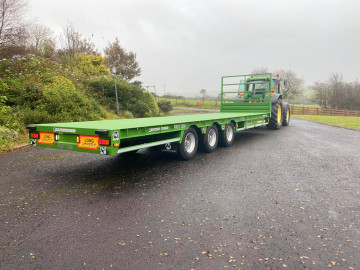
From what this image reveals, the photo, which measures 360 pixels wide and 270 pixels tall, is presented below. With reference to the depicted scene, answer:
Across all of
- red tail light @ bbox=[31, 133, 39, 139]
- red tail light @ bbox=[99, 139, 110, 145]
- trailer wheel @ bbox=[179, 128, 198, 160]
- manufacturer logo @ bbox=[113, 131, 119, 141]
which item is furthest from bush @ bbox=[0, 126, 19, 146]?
trailer wheel @ bbox=[179, 128, 198, 160]

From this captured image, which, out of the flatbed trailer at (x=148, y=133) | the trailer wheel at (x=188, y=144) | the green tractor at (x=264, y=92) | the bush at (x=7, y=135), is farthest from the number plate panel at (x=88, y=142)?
the green tractor at (x=264, y=92)

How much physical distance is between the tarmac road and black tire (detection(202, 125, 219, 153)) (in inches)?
36.8

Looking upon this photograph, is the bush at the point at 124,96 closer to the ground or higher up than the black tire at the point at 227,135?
higher up

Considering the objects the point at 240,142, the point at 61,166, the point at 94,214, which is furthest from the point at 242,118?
the point at 94,214

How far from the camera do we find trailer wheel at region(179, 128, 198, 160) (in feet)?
20.9

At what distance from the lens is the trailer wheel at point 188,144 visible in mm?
6379

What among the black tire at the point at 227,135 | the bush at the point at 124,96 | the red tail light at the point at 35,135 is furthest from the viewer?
the bush at the point at 124,96

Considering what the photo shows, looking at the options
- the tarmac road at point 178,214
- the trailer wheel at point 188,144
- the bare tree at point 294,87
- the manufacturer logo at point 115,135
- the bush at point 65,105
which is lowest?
the tarmac road at point 178,214

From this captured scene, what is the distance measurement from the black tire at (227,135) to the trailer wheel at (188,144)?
5.19 feet

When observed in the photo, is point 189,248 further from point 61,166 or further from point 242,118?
point 242,118

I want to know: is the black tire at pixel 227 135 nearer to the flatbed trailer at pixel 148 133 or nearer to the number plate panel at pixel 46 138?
the flatbed trailer at pixel 148 133

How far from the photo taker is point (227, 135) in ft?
27.6

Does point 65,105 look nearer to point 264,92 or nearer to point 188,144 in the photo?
point 188,144

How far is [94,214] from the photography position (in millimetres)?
3586
